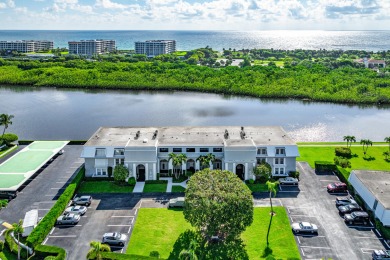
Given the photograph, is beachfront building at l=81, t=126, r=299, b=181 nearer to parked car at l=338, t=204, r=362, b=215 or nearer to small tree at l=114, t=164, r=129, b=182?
small tree at l=114, t=164, r=129, b=182

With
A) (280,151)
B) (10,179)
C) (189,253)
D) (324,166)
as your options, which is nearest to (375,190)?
(324,166)

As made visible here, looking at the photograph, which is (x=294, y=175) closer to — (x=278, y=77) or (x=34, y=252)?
(x=34, y=252)

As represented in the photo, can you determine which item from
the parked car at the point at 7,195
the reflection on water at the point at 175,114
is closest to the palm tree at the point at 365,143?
the reflection on water at the point at 175,114

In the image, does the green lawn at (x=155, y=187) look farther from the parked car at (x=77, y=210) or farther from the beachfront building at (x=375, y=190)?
the beachfront building at (x=375, y=190)

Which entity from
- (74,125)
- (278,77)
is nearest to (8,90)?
(74,125)

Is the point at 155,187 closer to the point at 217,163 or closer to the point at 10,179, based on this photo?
the point at 217,163

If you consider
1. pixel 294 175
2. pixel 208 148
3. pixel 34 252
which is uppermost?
pixel 208 148
